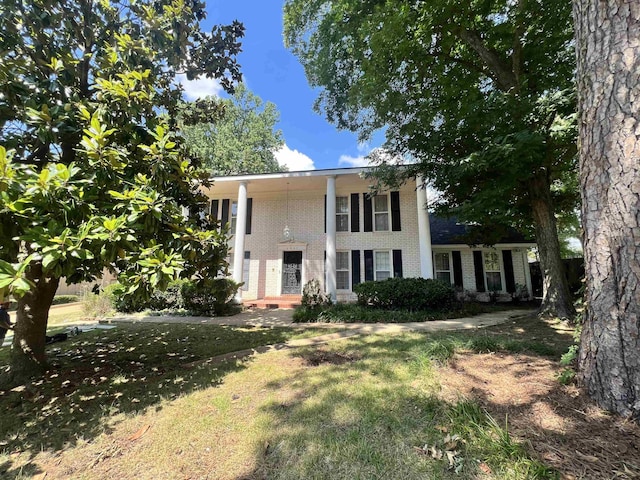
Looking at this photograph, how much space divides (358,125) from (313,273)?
696 centimetres

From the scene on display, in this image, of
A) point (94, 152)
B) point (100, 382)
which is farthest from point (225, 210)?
point (94, 152)

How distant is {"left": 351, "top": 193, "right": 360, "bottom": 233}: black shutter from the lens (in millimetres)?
13668

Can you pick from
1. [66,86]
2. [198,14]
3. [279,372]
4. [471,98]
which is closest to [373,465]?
[279,372]

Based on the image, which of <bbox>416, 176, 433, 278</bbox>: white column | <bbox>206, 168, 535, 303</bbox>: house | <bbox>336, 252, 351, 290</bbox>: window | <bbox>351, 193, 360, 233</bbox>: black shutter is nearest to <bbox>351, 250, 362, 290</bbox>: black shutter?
<bbox>206, 168, 535, 303</bbox>: house

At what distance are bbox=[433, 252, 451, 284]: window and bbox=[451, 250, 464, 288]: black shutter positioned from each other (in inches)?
9.2

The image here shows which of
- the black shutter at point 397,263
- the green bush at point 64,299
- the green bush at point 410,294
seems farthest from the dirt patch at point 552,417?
the green bush at point 64,299

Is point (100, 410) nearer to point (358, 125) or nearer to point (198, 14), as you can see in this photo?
point (198, 14)

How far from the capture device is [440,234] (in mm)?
15047

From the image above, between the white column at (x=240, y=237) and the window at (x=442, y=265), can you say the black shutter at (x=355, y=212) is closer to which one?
the window at (x=442, y=265)

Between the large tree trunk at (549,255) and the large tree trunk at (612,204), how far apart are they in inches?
255

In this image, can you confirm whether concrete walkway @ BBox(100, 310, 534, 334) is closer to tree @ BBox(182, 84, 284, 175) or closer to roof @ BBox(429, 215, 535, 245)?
roof @ BBox(429, 215, 535, 245)

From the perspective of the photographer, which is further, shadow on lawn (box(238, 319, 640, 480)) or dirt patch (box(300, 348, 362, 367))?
dirt patch (box(300, 348, 362, 367))

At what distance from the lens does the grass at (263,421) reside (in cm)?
217

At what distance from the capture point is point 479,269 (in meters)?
14.0
